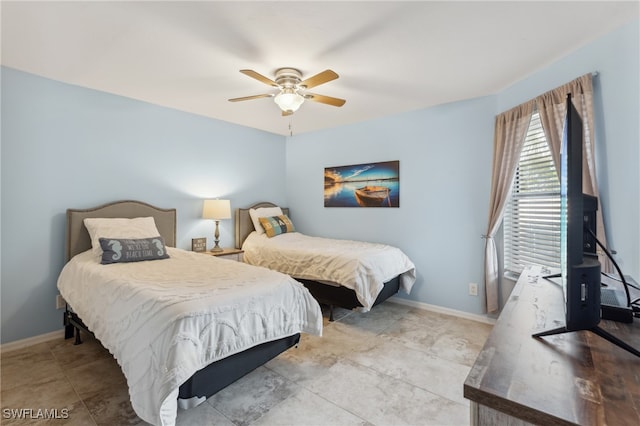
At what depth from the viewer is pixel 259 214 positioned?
4422 mm

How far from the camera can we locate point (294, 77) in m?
2.48

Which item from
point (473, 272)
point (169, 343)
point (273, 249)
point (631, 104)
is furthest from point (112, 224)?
point (631, 104)

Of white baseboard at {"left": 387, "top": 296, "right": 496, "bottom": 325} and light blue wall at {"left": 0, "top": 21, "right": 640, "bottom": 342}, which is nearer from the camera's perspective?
light blue wall at {"left": 0, "top": 21, "right": 640, "bottom": 342}

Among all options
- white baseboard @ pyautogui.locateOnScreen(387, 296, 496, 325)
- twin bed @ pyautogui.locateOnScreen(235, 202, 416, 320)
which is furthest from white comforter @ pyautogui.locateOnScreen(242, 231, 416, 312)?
white baseboard @ pyautogui.locateOnScreen(387, 296, 496, 325)

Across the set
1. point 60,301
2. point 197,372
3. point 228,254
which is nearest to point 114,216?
point 60,301

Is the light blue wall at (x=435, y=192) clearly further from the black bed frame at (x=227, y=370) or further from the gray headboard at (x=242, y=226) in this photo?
the black bed frame at (x=227, y=370)

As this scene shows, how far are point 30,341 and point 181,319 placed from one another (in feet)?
7.63

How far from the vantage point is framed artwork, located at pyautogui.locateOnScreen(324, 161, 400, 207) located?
3.88 meters

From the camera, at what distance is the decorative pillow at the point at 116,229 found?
108 inches

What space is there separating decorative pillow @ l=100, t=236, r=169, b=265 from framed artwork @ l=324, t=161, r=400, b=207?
2.48 meters

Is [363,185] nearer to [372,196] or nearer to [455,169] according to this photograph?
[372,196]

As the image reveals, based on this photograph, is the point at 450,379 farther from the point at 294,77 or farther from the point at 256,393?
the point at 294,77

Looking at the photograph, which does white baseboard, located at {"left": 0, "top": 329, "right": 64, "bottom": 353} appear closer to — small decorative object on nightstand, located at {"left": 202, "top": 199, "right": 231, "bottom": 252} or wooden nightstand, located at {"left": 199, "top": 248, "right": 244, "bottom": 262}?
wooden nightstand, located at {"left": 199, "top": 248, "right": 244, "bottom": 262}

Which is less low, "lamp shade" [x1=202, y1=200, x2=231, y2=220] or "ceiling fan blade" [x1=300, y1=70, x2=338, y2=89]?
"ceiling fan blade" [x1=300, y1=70, x2=338, y2=89]
